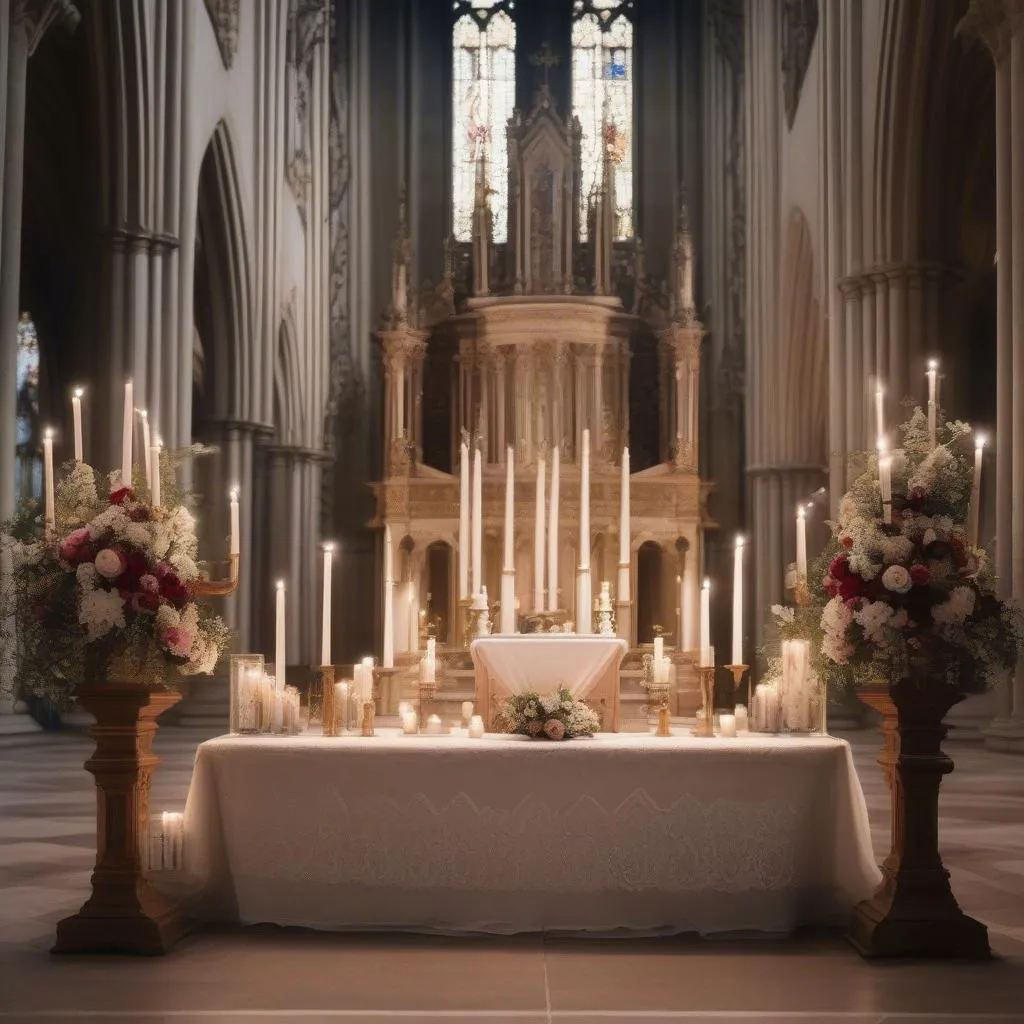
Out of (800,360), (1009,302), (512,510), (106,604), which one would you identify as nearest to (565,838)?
(106,604)

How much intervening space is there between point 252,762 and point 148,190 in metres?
11.4

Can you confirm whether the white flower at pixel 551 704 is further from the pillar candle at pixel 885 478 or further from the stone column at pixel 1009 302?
the stone column at pixel 1009 302

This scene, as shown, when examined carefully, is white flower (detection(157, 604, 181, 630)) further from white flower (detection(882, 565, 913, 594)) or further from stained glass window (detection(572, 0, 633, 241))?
stained glass window (detection(572, 0, 633, 241))

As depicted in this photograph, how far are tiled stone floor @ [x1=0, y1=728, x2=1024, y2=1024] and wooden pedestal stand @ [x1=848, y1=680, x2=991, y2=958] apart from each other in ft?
0.42

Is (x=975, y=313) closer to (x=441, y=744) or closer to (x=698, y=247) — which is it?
(x=698, y=247)

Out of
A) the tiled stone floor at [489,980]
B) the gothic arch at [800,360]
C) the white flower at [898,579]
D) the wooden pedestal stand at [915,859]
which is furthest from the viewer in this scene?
the gothic arch at [800,360]

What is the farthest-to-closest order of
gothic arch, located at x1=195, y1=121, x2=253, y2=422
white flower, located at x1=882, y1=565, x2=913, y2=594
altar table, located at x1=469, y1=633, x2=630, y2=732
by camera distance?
gothic arch, located at x1=195, y1=121, x2=253, y2=422, altar table, located at x1=469, y1=633, x2=630, y2=732, white flower, located at x1=882, y1=565, x2=913, y2=594

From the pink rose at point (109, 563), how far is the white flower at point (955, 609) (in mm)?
2899

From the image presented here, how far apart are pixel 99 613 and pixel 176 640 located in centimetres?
30

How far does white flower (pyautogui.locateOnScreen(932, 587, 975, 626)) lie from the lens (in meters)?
5.67

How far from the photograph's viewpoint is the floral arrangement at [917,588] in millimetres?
5699

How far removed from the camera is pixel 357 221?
1139 inches

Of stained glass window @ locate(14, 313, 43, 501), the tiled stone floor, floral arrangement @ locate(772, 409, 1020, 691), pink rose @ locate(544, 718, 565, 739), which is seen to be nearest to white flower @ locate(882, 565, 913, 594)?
floral arrangement @ locate(772, 409, 1020, 691)

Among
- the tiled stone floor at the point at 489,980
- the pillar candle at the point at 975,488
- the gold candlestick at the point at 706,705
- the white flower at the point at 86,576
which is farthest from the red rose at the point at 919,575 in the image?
the white flower at the point at 86,576
